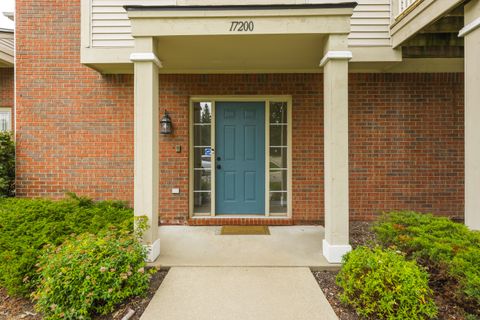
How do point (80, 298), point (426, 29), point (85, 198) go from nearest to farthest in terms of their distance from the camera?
point (80, 298), point (426, 29), point (85, 198)

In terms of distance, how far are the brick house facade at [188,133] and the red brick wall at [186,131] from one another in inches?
0.7

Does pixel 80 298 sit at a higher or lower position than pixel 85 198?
lower

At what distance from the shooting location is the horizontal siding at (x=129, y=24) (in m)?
4.10

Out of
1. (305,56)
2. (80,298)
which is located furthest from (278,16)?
(80,298)

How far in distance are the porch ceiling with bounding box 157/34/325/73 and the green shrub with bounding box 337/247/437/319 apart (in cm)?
260

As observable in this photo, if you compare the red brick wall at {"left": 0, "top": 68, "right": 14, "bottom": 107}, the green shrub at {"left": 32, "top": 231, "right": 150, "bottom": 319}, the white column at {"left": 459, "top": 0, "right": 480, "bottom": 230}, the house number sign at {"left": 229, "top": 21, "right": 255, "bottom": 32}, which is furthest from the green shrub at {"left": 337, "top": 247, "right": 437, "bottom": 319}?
the red brick wall at {"left": 0, "top": 68, "right": 14, "bottom": 107}

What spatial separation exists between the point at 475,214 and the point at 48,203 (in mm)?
5444

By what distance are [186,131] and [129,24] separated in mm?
1853

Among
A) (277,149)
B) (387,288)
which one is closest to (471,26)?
(387,288)

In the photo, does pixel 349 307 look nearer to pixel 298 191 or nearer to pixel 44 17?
pixel 298 191

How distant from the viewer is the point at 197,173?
5.00 meters

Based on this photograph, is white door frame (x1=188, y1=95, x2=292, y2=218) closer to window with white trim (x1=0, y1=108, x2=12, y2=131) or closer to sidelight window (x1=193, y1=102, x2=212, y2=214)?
sidelight window (x1=193, y1=102, x2=212, y2=214)

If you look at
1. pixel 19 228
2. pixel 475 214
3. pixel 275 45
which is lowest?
pixel 19 228

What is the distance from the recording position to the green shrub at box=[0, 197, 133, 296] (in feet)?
8.44
